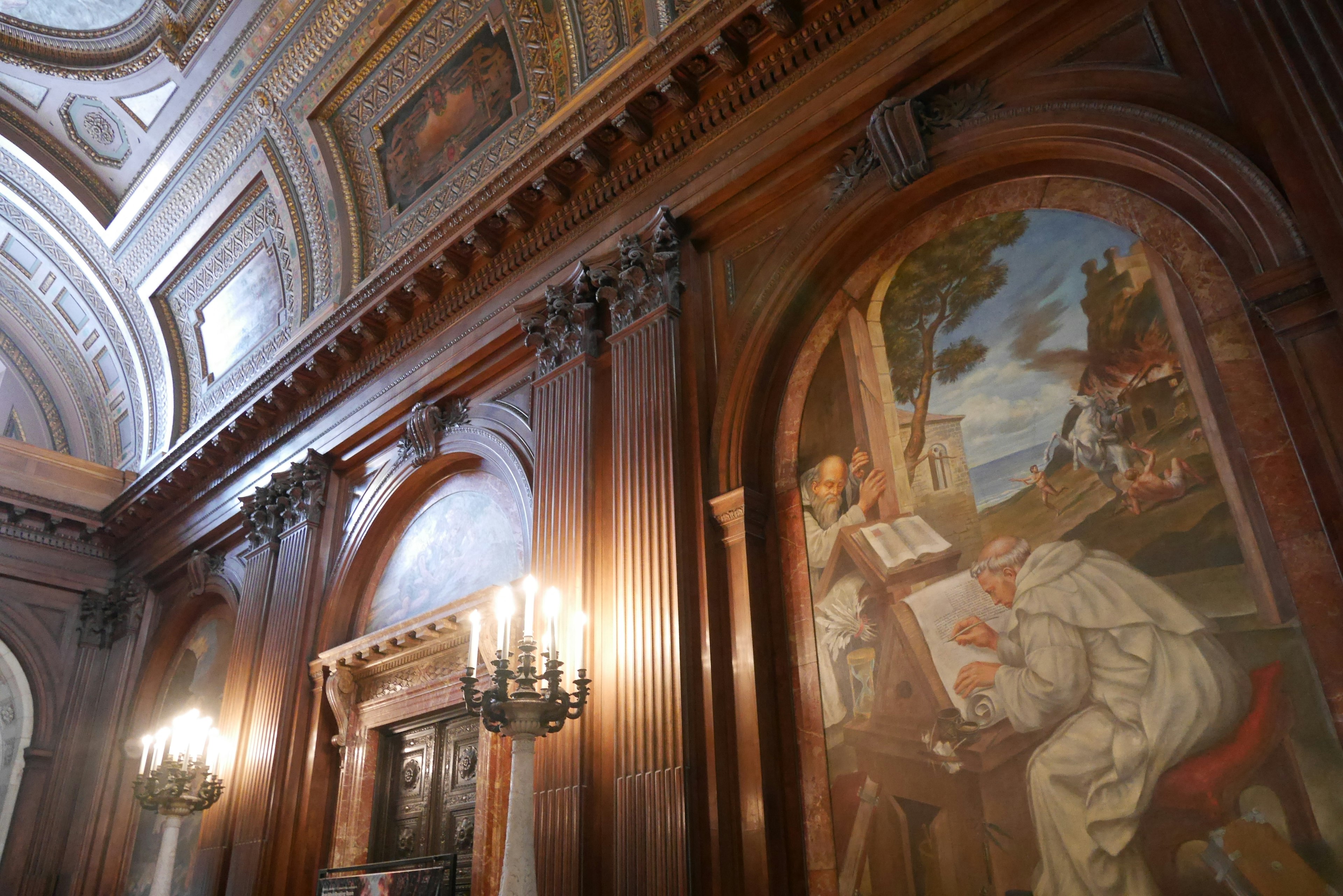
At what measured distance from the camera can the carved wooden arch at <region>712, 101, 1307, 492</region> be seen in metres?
4.44

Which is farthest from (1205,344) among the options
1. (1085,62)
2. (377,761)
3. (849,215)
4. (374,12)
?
(374,12)

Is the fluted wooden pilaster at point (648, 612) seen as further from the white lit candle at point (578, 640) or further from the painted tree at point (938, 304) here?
the painted tree at point (938, 304)

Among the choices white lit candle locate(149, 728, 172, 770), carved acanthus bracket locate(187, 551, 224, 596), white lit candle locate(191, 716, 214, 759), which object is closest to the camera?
white lit candle locate(149, 728, 172, 770)

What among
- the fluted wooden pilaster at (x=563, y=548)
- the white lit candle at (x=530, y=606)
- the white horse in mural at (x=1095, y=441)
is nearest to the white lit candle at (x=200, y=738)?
Answer: the fluted wooden pilaster at (x=563, y=548)

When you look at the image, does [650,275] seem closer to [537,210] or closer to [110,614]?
[537,210]

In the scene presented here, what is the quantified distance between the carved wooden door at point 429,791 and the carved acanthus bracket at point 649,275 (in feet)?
11.4

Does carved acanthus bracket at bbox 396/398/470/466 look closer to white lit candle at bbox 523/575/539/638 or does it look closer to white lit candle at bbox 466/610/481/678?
white lit candle at bbox 523/575/539/638

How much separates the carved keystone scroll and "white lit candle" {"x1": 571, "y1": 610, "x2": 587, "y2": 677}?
327cm

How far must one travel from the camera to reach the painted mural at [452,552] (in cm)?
809

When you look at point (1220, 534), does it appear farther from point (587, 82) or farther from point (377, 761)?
point (377, 761)

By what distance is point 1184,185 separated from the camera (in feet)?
15.3

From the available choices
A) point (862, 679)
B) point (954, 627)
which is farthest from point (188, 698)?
point (954, 627)

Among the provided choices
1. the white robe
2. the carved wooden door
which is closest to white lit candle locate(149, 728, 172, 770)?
the carved wooden door

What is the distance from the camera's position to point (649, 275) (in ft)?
23.1
